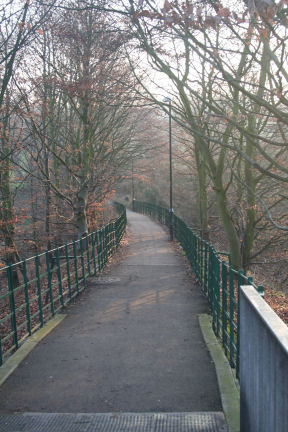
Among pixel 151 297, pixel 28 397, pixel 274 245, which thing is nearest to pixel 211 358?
pixel 28 397

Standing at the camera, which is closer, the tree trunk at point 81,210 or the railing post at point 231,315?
the railing post at point 231,315

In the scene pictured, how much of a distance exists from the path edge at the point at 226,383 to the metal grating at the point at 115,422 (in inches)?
4.0

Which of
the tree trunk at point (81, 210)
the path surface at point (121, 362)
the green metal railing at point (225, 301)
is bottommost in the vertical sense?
the path surface at point (121, 362)

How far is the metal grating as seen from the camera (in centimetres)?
415

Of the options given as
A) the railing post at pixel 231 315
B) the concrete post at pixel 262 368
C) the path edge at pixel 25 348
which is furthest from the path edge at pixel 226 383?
the path edge at pixel 25 348

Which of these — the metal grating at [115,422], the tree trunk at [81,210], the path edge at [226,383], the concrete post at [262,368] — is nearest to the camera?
the concrete post at [262,368]

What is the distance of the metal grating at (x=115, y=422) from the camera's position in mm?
4148

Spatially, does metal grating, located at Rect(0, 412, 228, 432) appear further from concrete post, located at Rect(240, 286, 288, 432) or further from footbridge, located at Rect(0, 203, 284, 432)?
concrete post, located at Rect(240, 286, 288, 432)

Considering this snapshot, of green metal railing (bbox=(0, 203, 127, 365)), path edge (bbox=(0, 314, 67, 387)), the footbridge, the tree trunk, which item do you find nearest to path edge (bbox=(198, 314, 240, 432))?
the footbridge

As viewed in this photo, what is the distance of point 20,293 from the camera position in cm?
1755

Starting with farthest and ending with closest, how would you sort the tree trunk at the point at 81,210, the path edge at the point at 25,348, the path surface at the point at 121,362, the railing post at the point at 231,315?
the tree trunk at the point at 81,210 < the path edge at the point at 25,348 < the railing post at the point at 231,315 < the path surface at the point at 121,362

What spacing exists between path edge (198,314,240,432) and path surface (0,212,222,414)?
9 centimetres

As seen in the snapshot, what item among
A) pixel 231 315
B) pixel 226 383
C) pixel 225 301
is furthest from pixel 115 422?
pixel 225 301

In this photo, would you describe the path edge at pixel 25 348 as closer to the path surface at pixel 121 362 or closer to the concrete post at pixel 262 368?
the path surface at pixel 121 362
